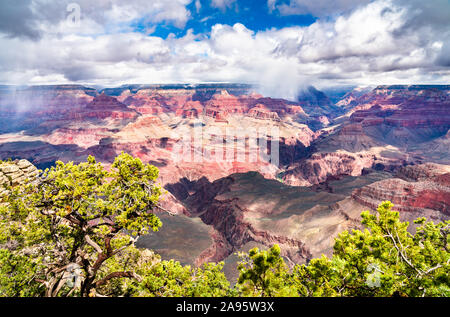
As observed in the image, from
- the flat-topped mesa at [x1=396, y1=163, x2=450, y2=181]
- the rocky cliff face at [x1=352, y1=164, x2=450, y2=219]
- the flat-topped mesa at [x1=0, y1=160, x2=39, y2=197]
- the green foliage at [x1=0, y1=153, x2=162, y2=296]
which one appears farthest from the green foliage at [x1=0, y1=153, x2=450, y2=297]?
the flat-topped mesa at [x1=396, y1=163, x2=450, y2=181]

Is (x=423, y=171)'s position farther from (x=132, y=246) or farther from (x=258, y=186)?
(x=132, y=246)

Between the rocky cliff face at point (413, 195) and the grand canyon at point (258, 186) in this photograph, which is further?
the rocky cliff face at point (413, 195)

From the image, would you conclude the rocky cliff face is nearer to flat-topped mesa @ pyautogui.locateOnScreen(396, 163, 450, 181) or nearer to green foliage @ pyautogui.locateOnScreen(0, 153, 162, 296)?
flat-topped mesa @ pyautogui.locateOnScreen(396, 163, 450, 181)

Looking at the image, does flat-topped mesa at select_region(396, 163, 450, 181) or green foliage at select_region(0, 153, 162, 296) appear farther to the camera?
flat-topped mesa at select_region(396, 163, 450, 181)

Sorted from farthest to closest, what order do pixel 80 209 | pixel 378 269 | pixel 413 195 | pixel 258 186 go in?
pixel 258 186, pixel 413 195, pixel 80 209, pixel 378 269

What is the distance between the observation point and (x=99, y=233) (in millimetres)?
14070

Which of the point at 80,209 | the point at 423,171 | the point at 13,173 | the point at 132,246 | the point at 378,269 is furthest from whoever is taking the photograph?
the point at 423,171

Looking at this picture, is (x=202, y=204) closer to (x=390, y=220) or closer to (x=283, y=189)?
(x=283, y=189)

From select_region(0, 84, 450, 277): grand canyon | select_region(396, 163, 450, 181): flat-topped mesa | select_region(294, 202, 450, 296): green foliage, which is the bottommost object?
select_region(0, 84, 450, 277): grand canyon

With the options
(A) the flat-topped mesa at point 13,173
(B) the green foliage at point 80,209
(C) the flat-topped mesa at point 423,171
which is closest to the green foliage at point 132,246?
(B) the green foliage at point 80,209

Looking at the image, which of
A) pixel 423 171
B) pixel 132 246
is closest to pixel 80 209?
pixel 132 246

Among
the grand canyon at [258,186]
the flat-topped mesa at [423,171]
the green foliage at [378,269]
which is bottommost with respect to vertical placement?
the grand canyon at [258,186]

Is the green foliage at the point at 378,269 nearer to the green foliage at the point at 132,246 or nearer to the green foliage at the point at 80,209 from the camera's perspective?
the green foliage at the point at 132,246

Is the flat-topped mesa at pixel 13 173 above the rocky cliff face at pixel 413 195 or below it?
above
